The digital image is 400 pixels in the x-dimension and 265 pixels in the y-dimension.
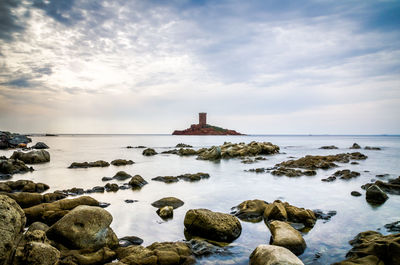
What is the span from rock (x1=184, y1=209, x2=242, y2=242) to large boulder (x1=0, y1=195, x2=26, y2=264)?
4.48 m

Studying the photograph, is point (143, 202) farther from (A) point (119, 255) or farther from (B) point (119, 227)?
(A) point (119, 255)

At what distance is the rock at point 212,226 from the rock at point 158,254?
45.4 inches

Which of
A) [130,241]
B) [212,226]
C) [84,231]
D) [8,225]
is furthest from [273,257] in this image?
[8,225]

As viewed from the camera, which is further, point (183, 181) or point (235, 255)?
A: point (183, 181)

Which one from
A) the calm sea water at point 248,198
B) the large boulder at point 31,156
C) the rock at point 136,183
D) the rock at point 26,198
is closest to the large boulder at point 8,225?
the calm sea water at point 248,198

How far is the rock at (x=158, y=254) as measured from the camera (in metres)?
5.63

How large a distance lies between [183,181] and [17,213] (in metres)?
12.7

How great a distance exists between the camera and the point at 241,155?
127 ft

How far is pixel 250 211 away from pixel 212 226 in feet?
9.43

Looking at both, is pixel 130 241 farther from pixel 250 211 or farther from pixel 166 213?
pixel 250 211

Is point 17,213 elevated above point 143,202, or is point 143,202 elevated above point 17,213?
point 17,213

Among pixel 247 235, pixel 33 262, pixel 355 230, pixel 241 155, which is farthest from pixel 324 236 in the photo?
pixel 241 155

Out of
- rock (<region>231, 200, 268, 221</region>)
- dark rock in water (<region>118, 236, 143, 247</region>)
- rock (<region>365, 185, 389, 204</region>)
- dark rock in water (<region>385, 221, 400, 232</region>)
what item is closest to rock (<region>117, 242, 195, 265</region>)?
dark rock in water (<region>118, 236, 143, 247</region>)

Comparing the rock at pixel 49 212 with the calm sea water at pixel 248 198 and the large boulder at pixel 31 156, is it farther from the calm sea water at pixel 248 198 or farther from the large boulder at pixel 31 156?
the large boulder at pixel 31 156
